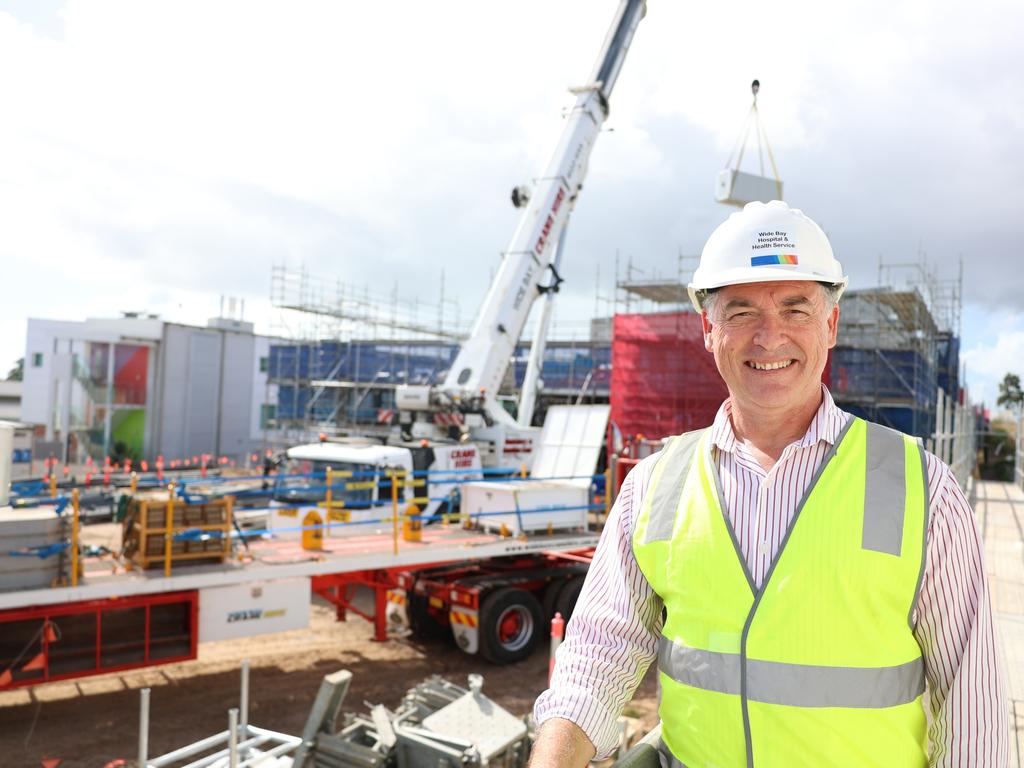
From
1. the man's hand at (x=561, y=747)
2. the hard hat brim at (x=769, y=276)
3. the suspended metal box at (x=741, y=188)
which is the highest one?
the suspended metal box at (x=741, y=188)

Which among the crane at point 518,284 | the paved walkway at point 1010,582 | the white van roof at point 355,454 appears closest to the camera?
the paved walkway at point 1010,582

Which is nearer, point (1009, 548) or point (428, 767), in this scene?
point (428, 767)

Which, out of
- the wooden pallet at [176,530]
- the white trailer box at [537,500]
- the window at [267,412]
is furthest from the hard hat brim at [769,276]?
the window at [267,412]

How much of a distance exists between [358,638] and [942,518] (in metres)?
9.68

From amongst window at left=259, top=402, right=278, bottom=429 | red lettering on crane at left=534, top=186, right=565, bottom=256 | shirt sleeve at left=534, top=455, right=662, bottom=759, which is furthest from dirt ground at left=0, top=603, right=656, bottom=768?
window at left=259, top=402, right=278, bottom=429

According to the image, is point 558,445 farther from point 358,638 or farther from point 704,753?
point 704,753

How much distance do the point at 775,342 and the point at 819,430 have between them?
0.78 ft

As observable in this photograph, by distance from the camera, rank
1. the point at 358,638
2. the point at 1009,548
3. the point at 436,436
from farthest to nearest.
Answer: the point at 436,436, the point at 1009,548, the point at 358,638

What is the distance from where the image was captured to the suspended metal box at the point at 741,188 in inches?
368

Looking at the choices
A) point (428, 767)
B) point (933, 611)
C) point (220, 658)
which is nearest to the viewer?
point (933, 611)

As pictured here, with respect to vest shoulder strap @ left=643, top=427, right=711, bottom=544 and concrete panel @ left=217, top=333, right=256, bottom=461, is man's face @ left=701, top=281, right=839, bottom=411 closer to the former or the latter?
vest shoulder strap @ left=643, top=427, right=711, bottom=544

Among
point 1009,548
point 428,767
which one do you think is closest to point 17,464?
point 428,767

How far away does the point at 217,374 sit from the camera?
108 ft

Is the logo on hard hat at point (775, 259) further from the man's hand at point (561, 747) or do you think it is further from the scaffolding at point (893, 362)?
the scaffolding at point (893, 362)
